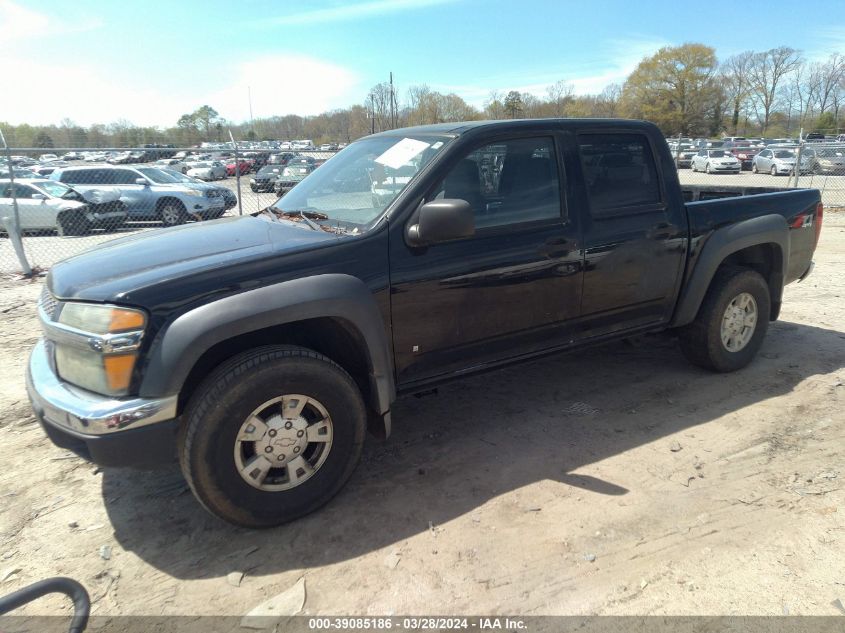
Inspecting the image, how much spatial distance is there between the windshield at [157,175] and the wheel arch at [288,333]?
41.9 feet

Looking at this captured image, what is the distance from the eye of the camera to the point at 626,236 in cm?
363

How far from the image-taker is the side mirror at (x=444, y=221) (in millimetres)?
2758

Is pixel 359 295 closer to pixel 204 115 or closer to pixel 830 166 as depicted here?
pixel 830 166

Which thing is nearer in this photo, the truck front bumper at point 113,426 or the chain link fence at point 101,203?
the truck front bumper at point 113,426

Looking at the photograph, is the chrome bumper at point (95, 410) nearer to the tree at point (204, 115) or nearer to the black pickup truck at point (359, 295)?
the black pickup truck at point (359, 295)

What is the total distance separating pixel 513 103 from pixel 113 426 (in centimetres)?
5726

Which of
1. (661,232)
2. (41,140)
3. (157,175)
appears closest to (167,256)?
(661,232)

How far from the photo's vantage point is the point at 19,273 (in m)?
8.48

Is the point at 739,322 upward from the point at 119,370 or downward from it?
downward

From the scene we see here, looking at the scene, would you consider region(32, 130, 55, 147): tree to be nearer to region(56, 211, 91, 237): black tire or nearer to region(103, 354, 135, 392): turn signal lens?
region(56, 211, 91, 237): black tire

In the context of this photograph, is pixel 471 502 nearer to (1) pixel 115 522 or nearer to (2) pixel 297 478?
(2) pixel 297 478

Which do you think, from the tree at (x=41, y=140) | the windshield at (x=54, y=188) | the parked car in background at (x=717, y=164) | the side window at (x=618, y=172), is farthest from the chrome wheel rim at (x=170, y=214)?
the tree at (x=41, y=140)

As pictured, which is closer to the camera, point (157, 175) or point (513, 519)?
point (513, 519)

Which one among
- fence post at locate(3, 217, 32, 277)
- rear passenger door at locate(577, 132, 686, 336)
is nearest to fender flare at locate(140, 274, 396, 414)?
rear passenger door at locate(577, 132, 686, 336)
